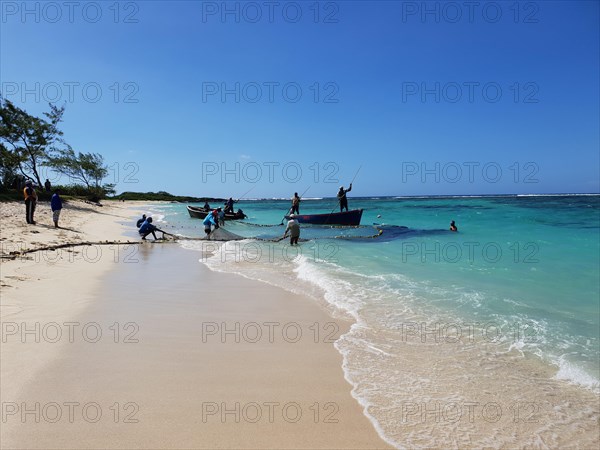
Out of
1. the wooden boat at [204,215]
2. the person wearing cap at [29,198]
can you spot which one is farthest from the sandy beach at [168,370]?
the wooden boat at [204,215]

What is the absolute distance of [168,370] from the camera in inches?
161

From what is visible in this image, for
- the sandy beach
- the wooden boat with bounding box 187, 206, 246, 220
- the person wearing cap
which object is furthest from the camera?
the wooden boat with bounding box 187, 206, 246, 220

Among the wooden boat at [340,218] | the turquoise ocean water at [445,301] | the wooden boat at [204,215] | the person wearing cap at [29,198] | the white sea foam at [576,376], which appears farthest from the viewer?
the wooden boat at [204,215]

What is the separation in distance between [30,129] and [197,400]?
40047mm

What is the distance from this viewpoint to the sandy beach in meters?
3.02

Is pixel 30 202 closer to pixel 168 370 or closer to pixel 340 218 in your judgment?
pixel 168 370

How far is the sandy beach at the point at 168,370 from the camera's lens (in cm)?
302

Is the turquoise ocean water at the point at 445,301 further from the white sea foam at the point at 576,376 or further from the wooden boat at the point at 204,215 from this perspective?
the wooden boat at the point at 204,215

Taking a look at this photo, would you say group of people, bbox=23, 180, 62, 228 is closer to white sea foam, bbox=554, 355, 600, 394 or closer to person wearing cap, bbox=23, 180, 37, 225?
person wearing cap, bbox=23, 180, 37, 225

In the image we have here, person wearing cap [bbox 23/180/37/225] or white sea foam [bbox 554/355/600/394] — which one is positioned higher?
person wearing cap [bbox 23/180/37/225]

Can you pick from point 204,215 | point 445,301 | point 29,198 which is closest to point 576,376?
point 445,301

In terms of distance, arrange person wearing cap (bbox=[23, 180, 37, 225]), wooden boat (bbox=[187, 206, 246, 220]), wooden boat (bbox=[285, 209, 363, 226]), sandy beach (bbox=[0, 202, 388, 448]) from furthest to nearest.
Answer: wooden boat (bbox=[187, 206, 246, 220]), wooden boat (bbox=[285, 209, 363, 226]), person wearing cap (bbox=[23, 180, 37, 225]), sandy beach (bbox=[0, 202, 388, 448])

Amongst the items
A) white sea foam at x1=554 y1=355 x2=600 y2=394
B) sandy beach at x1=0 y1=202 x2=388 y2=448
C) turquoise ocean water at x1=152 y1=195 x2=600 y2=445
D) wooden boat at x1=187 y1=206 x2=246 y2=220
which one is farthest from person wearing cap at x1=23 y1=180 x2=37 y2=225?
white sea foam at x1=554 y1=355 x2=600 y2=394

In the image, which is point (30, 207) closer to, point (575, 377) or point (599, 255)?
point (575, 377)
